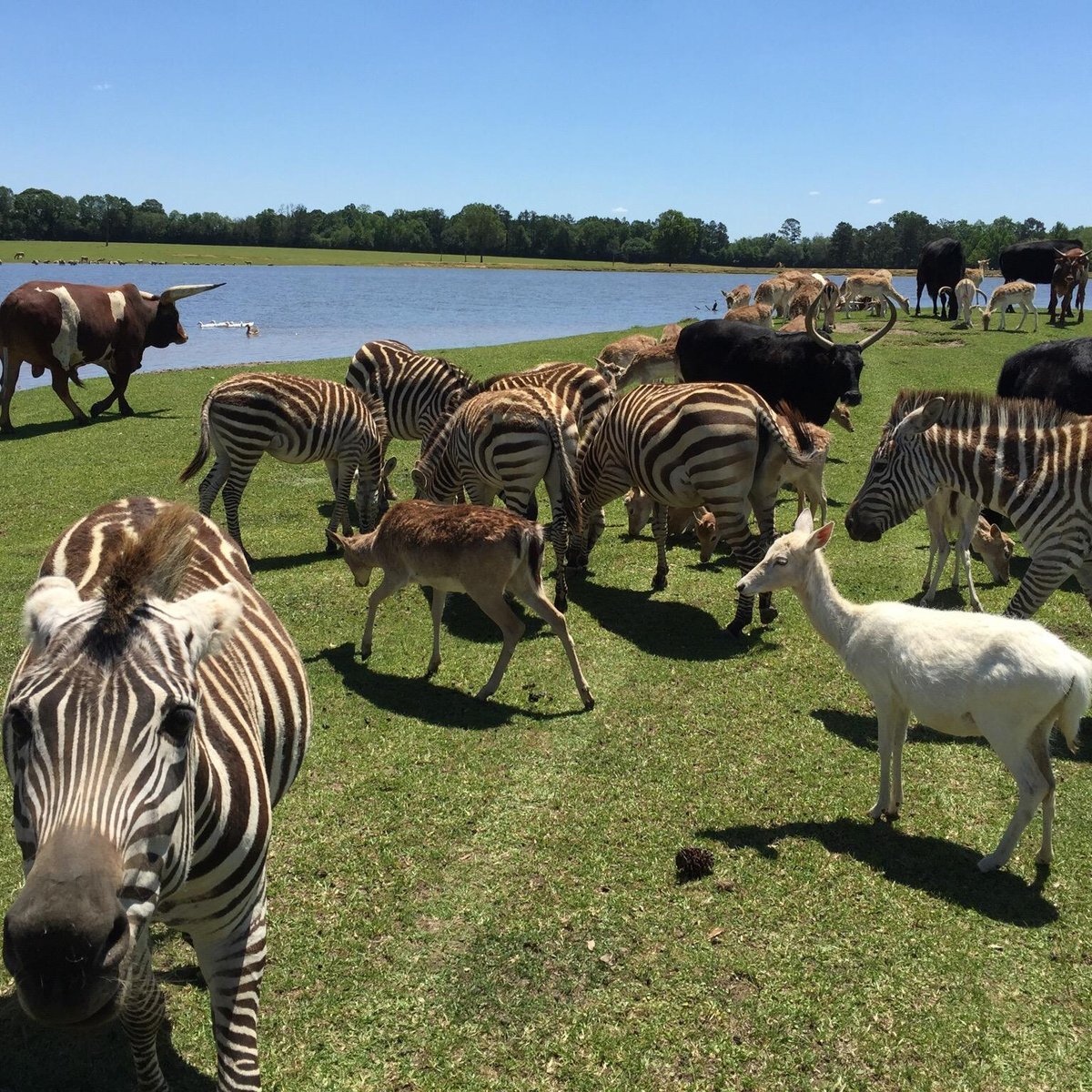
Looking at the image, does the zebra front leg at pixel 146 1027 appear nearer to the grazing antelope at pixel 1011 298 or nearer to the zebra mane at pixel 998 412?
the zebra mane at pixel 998 412

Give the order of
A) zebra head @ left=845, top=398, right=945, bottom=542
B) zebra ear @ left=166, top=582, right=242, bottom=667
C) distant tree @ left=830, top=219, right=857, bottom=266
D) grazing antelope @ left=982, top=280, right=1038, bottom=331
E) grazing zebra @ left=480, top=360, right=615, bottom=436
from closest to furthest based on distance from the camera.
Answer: zebra ear @ left=166, top=582, right=242, bottom=667 < zebra head @ left=845, top=398, right=945, bottom=542 < grazing zebra @ left=480, top=360, right=615, bottom=436 < grazing antelope @ left=982, top=280, right=1038, bottom=331 < distant tree @ left=830, top=219, right=857, bottom=266

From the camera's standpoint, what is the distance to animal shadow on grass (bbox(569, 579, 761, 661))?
8688 mm

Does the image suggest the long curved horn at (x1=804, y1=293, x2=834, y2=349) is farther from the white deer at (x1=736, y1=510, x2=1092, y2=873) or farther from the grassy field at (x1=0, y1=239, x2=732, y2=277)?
the grassy field at (x1=0, y1=239, x2=732, y2=277)

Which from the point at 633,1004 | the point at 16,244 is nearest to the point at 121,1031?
the point at 633,1004

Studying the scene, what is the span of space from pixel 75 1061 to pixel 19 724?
2.65 meters

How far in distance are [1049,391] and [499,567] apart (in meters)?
8.41

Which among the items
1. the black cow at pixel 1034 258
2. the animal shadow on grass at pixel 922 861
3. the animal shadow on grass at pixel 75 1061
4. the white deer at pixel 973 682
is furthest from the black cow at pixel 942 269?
the animal shadow on grass at pixel 75 1061

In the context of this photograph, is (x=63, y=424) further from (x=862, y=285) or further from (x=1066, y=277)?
(x=1066, y=277)

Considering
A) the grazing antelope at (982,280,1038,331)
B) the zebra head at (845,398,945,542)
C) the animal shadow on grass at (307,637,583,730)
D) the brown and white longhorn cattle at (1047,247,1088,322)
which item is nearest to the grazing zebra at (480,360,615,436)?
the zebra head at (845,398,945,542)

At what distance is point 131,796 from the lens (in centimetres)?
224

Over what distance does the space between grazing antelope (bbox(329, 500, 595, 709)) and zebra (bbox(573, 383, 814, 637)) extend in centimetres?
211

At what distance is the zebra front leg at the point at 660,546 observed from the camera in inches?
408

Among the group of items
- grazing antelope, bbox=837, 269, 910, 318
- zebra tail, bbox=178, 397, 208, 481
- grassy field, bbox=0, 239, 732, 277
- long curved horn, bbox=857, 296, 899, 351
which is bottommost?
zebra tail, bbox=178, 397, 208, 481

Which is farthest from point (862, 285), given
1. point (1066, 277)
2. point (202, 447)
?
point (202, 447)
